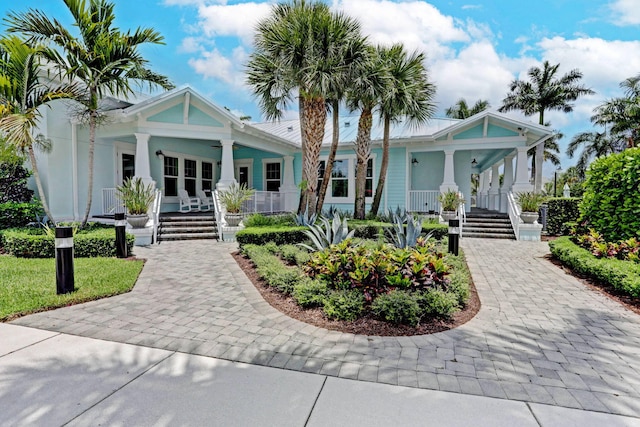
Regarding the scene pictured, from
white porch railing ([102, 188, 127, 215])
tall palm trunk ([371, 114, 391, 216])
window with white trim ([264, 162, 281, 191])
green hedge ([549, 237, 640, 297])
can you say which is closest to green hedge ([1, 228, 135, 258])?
white porch railing ([102, 188, 127, 215])

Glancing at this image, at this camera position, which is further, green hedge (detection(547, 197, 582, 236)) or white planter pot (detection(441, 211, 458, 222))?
white planter pot (detection(441, 211, 458, 222))

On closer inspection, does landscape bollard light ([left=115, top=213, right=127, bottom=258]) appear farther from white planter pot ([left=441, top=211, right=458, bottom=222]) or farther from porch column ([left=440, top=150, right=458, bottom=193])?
porch column ([left=440, top=150, right=458, bottom=193])

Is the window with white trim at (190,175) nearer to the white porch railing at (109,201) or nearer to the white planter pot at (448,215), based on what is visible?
the white porch railing at (109,201)

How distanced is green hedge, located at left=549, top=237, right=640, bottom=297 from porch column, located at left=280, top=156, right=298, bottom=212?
1116 centimetres

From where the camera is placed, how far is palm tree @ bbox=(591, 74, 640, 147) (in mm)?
22859

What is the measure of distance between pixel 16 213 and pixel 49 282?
589 cm

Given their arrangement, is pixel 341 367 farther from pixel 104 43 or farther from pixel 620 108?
pixel 620 108

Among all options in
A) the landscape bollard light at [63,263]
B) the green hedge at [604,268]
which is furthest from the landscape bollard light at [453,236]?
the landscape bollard light at [63,263]

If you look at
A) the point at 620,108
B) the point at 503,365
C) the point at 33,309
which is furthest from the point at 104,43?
the point at 620,108

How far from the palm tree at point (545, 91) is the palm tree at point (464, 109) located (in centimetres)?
343

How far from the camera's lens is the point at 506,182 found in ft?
52.6

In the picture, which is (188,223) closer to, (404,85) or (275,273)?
(275,273)

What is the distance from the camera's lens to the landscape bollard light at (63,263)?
4.94 metres

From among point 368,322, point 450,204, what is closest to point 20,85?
point 368,322
